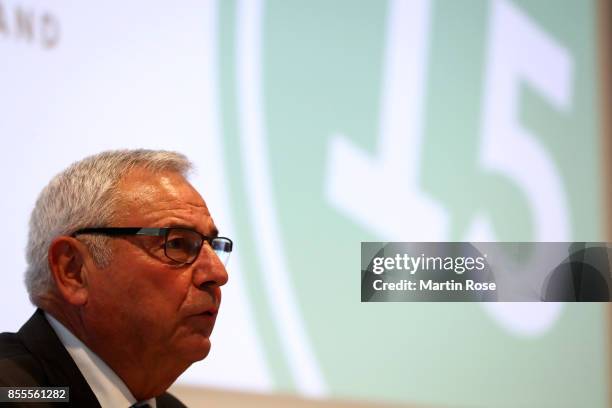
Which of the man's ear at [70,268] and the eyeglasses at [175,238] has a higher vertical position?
the eyeglasses at [175,238]

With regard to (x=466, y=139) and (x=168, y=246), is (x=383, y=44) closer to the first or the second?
(x=466, y=139)

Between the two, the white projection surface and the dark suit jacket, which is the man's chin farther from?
the white projection surface

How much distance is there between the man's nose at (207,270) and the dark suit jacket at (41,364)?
0.97 feet

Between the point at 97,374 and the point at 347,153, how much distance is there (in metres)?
1.04

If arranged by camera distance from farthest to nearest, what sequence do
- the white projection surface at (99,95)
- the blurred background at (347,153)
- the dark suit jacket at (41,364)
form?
the white projection surface at (99,95)
the blurred background at (347,153)
the dark suit jacket at (41,364)

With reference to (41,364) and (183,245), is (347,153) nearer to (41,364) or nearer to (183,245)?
(183,245)

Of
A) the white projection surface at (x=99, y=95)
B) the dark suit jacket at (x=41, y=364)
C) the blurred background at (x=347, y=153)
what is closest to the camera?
the dark suit jacket at (x=41, y=364)

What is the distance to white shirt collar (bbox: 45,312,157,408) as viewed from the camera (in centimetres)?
171

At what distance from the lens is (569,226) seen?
239 cm

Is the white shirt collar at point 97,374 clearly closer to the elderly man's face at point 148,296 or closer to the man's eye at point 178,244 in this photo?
the elderly man's face at point 148,296

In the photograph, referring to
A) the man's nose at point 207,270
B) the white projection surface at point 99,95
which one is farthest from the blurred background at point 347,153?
the man's nose at point 207,270

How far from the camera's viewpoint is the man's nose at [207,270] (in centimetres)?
174

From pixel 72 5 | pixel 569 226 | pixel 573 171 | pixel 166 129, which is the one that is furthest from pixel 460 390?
pixel 72 5

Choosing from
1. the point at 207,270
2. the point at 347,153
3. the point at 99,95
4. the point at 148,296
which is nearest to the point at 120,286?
the point at 148,296
